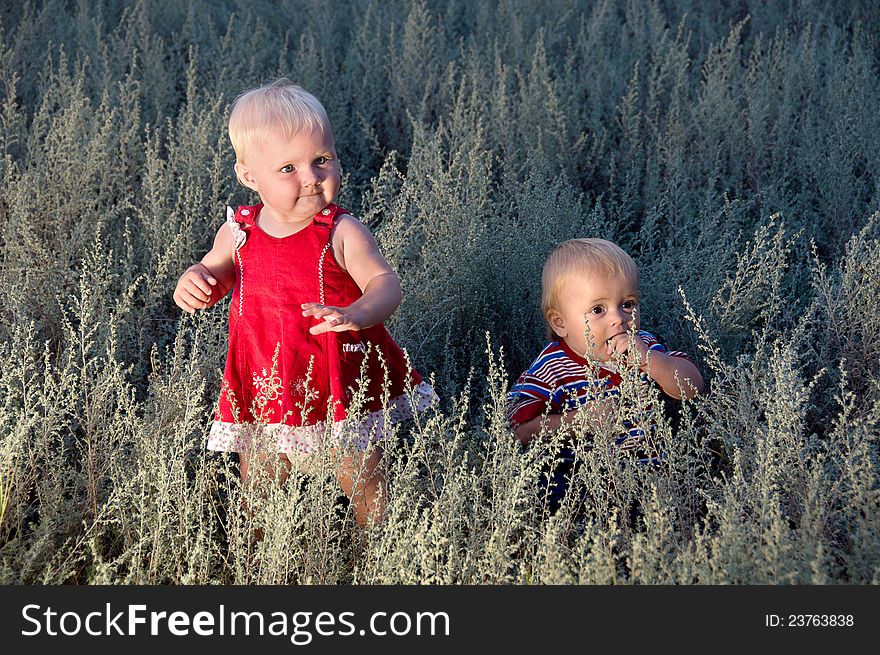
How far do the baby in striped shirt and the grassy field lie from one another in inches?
4.8

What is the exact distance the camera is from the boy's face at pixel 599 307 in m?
3.14

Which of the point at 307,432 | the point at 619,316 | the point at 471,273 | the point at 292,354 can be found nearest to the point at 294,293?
the point at 292,354

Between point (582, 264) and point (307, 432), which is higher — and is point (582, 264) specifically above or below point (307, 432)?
above

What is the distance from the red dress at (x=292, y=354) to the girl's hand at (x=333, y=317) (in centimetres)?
14

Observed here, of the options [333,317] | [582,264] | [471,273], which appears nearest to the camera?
[333,317]

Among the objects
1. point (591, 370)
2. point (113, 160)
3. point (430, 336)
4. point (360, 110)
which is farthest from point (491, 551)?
point (360, 110)

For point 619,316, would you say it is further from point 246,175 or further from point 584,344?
point 246,175

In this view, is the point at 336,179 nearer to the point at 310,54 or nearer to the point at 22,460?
the point at 22,460

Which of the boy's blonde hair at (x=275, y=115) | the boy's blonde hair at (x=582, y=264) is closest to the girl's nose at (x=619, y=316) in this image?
the boy's blonde hair at (x=582, y=264)

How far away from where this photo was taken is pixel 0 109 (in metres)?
5.44

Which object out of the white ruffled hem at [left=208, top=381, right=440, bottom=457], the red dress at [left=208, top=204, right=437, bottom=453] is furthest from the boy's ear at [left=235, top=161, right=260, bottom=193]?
the white ruffled hem at [left=208, top=381, right=440, bottom=457]

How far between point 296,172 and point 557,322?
979mm

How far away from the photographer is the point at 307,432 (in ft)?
9.14

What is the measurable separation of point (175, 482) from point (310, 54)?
12.4ft
